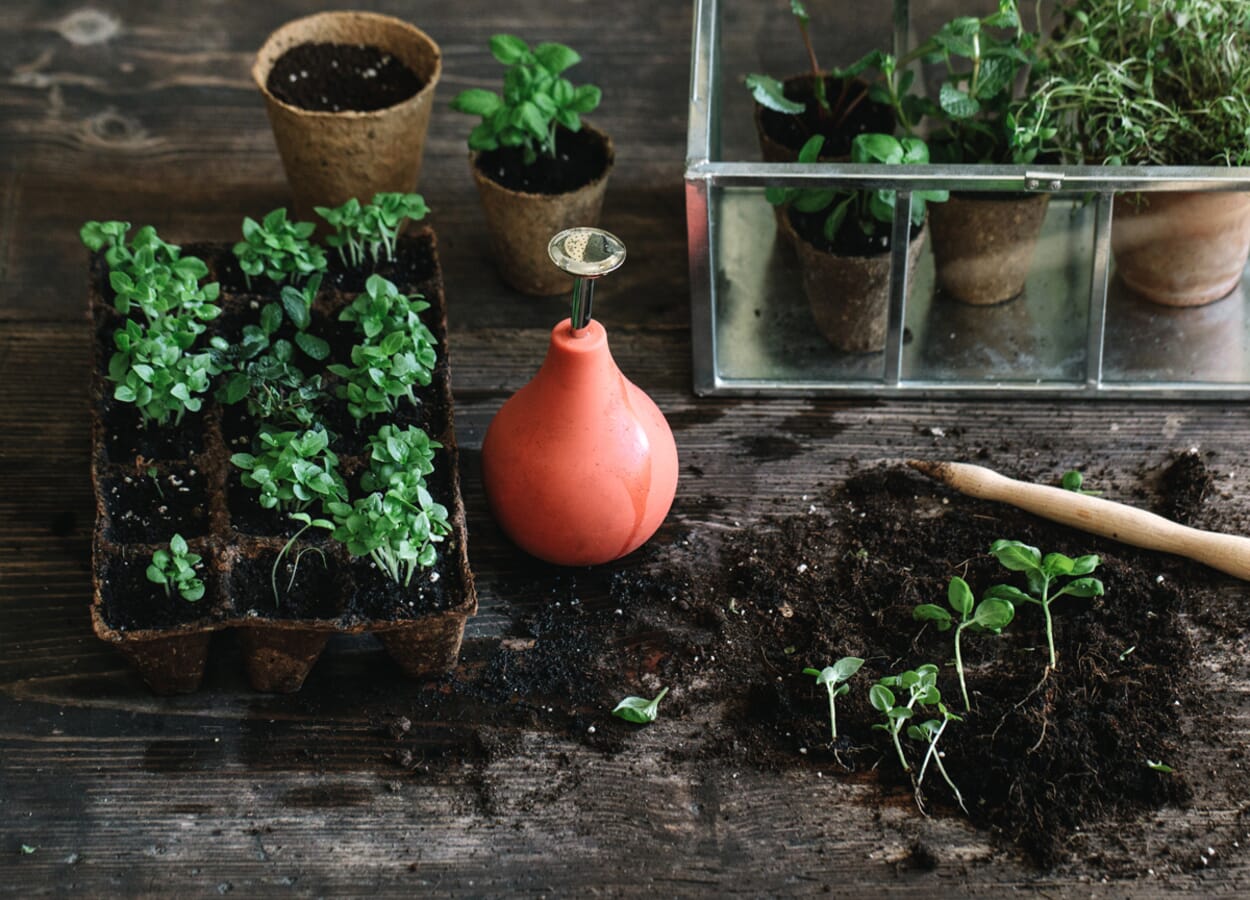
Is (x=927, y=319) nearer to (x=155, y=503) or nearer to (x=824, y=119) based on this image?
(x=824, y=119)

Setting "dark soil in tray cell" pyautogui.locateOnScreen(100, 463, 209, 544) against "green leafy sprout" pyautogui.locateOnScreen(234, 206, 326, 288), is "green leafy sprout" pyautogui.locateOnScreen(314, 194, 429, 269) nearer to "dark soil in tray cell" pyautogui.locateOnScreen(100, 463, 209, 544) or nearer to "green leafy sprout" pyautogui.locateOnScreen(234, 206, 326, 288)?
"green leafy sprout" pyautogui.locateOnScreen(234, 206, 326, 288)

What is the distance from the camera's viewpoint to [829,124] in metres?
1.86

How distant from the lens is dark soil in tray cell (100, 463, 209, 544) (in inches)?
57.1

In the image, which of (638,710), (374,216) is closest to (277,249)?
(374,216)

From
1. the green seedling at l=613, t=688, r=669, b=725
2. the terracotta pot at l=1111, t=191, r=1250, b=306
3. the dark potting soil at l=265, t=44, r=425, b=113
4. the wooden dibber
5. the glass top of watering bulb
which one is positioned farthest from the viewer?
the dark potting soil at l=265, t=44, r=425, b=113

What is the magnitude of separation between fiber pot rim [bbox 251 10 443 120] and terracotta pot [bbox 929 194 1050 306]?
2.30 feet

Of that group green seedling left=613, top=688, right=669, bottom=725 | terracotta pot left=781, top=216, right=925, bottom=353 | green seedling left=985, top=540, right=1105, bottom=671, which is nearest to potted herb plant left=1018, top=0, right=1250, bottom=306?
terracotta pot left=781, top=216, right=925, bottom=353

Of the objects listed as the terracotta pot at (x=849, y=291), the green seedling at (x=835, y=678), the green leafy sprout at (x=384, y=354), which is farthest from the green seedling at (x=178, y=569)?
the terracotta pot at (x=849, y=291)

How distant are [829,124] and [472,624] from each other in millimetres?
817

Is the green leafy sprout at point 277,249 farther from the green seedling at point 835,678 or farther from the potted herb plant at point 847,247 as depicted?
the green seedling at point 835,678

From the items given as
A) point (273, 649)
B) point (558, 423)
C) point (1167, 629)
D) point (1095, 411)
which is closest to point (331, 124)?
point (558, 423)

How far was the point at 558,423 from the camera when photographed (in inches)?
57.9

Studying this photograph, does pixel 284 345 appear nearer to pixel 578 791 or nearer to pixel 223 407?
pixel 223 407

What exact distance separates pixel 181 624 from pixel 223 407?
31 cm
